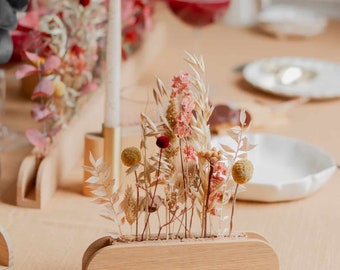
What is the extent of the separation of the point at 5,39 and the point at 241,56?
96 cm

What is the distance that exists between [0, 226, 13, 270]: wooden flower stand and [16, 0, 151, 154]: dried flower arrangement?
0.25 meters

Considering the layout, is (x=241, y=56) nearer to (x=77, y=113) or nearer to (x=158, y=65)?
(x=158, y=65)

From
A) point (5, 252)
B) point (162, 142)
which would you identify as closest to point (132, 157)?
point (162, 142)

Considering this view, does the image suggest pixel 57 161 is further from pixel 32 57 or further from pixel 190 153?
pixel 190 153

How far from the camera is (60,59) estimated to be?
3.75 ft

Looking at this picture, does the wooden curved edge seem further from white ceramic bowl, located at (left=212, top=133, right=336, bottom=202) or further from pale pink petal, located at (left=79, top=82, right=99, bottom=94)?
pale pink petal, located at (left=79, top=82, right=99, bottom=94)

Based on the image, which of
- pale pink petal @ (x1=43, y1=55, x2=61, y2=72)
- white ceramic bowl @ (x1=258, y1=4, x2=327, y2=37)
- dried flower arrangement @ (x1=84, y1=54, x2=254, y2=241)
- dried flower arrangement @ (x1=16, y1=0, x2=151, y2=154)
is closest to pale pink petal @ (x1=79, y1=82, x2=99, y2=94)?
dried flower arrangement @ (x1=16, y1=0, x2=151, y2=154)

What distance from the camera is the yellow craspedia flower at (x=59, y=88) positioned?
1135 millimetres

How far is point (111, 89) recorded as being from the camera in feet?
3.43

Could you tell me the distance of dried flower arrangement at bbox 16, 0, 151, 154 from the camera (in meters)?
1.11

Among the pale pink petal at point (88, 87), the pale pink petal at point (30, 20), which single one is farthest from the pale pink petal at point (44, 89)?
the pale pink petal at point (30, 20)

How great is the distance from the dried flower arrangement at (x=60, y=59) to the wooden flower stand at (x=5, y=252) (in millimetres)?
250

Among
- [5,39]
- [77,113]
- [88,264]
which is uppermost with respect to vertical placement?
[5,39]

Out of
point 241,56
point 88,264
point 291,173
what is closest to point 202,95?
point 88,264
